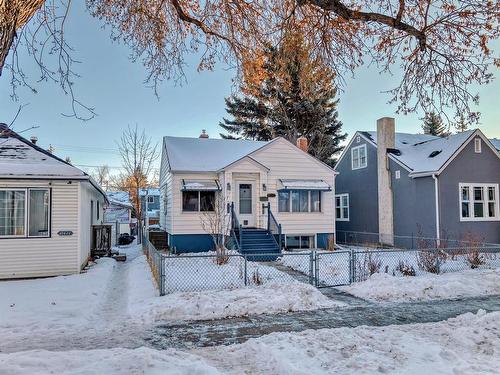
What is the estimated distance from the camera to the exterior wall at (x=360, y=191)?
2102 centimetres

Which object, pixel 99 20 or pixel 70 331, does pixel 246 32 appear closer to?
pixel 99 20

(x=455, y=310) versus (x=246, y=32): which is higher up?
(x=246, y=32)

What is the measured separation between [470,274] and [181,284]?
8.19 metres

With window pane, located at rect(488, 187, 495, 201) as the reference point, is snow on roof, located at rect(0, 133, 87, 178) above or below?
above

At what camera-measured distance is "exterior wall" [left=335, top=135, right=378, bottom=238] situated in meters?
21.0

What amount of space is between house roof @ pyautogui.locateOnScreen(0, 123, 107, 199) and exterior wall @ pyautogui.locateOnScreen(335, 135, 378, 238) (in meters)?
14.7

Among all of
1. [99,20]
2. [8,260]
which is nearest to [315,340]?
[99,20]

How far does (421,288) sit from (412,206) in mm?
10108

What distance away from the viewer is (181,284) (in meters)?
9.80

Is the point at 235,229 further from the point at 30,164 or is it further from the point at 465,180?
the point at 465,180

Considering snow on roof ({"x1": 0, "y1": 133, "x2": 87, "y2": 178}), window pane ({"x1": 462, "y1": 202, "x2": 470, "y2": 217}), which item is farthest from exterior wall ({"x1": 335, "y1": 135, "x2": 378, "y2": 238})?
snow on roof ({"x1": 0, "y1": 133, "x2": 87, "y2": 178})

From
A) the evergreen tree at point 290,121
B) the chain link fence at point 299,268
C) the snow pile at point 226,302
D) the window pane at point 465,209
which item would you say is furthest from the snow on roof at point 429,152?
the snow pile at point 226,302

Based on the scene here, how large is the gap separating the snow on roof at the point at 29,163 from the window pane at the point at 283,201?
29.1 feet

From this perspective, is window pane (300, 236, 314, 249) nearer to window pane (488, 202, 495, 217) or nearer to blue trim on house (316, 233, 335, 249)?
blue trim on house (316, 233, 335, 249)
